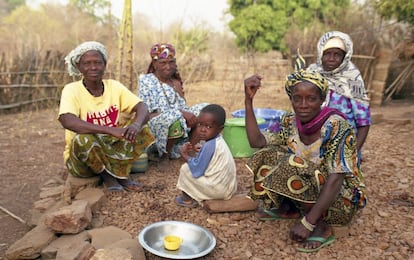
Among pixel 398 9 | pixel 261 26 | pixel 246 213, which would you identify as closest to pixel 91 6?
pixel 261 26

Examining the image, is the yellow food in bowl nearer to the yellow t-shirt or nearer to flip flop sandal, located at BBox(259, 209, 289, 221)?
flip flop sandal, located at BBox(259, 209, 289, 221)

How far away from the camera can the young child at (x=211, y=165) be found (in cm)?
291

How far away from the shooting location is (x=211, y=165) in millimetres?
2945

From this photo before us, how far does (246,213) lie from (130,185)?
107 cm

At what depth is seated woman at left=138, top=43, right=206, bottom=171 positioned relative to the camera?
4086 mm

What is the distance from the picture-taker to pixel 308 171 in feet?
7.70

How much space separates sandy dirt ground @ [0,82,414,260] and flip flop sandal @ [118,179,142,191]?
0.06 metres

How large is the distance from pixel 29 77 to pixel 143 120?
6.01 meters

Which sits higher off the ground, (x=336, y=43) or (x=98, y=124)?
(x=336, y=43)

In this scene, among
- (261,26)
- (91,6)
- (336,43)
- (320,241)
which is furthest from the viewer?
(91,6)

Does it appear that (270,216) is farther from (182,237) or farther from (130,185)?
(130,185)

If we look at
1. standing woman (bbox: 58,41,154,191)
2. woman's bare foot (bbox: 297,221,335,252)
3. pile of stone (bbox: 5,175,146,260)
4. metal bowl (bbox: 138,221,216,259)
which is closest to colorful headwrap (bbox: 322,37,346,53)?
woman's bare foot (bbox: 297,221,335,252)

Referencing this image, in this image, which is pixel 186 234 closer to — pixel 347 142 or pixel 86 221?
pixel 86 221

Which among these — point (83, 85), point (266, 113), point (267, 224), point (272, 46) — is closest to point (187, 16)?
point (266, 113)
